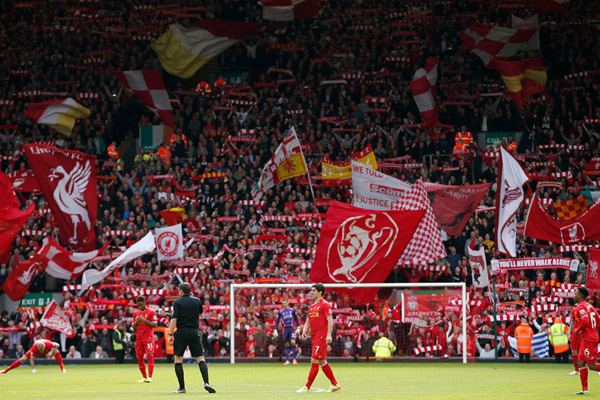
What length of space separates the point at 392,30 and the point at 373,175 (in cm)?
1369

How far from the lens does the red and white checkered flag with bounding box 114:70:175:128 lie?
136 feet

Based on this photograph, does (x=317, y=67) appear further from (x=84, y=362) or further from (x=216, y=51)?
(x=84, y=362)

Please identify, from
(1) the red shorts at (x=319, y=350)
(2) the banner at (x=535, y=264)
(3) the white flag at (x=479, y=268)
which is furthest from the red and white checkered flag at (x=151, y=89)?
(1) the red shorts at (x=319, y=350)

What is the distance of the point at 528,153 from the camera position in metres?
37.6

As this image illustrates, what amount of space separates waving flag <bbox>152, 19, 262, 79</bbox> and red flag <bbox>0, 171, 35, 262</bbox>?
12564 millimetres

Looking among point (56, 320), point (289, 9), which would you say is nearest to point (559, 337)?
point (56, 320)

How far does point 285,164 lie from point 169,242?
5.31m

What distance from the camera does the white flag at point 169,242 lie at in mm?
34406

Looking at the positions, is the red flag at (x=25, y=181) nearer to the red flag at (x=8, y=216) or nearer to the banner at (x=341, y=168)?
the red flag at (x=8, y=216)

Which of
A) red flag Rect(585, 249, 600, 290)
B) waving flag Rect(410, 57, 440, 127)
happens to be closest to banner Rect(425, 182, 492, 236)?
red flag Rect(585, 249, 600, 290)

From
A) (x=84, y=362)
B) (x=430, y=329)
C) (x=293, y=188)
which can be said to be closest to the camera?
(x=430, y=329)

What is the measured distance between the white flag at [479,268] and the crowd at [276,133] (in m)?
0.37

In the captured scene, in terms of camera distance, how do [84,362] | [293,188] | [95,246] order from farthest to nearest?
1. [293,188]
2. [95,246]
3. [84,362]

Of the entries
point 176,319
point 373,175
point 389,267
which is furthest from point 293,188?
point 176,319
